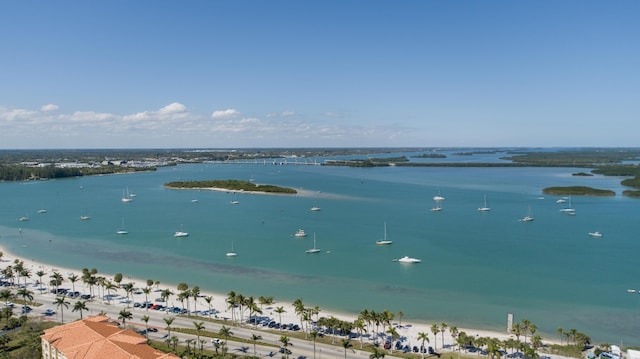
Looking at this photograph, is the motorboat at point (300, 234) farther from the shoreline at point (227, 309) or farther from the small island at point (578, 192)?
the small island at point (578, 192)

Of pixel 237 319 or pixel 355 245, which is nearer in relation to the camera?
pixel 237 319

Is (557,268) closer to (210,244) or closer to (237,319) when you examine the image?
(237,319)

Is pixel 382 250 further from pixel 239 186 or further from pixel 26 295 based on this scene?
pixel 239 186

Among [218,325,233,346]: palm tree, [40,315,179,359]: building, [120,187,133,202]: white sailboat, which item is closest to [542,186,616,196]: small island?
[218,325,233,346]: palm tree

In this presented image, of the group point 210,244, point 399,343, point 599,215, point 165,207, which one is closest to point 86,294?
point 210,244

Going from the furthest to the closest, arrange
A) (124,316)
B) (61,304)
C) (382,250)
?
(382,250), (61,304), (124,316)

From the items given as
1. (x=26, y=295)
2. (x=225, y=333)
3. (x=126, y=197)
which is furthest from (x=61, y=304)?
(x=126, y=197)
